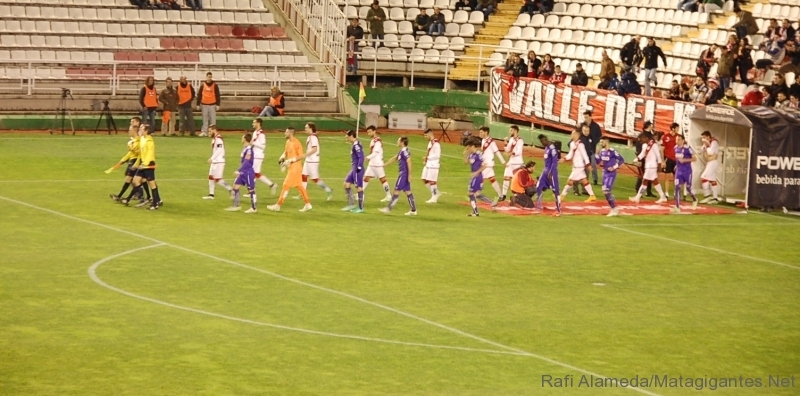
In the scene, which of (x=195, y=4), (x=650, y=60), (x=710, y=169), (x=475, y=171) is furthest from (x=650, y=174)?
(x=195, y=4)

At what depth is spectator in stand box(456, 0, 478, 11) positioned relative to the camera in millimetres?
50016

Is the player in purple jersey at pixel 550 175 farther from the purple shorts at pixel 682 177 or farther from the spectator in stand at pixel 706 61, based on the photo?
the spectator in stand at pixel 706 61

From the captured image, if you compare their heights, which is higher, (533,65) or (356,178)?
(533,65)

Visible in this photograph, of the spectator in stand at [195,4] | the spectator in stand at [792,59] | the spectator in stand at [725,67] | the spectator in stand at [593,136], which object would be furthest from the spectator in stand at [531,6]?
the spectator in stand at [593,136]

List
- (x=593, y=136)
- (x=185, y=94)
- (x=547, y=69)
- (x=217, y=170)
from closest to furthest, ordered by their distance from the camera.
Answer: (x=217, y=170)
(x=593, y=136)
(x=185, y=94)
(x=547, y=69)

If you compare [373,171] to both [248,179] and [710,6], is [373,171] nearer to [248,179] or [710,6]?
[248,179]

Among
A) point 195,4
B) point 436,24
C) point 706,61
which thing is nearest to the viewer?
point 706,61

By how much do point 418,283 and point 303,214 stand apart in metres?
6.92

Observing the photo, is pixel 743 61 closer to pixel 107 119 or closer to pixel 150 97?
pixel 150 97

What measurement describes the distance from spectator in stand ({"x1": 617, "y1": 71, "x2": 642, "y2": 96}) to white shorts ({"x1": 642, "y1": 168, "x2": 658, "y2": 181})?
7.65 meters

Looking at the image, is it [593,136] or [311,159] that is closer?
[311,159]

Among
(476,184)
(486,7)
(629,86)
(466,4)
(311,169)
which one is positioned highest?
(466,4)

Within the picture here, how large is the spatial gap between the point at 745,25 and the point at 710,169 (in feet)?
32.1

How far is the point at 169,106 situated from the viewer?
1572 inches
